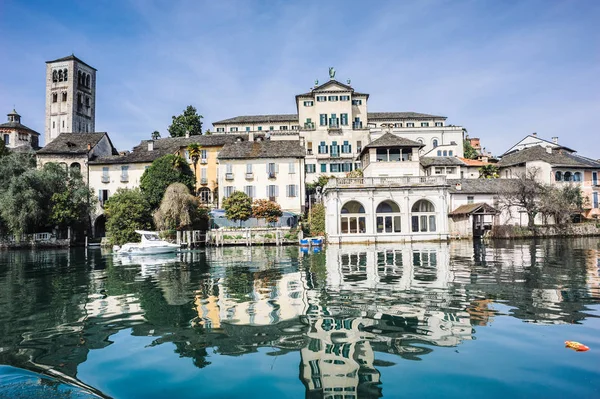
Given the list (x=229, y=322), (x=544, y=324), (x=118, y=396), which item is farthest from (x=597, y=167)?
(x=118, y=396)

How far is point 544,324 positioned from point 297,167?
145 feet

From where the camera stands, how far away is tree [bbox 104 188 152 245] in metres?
46.2

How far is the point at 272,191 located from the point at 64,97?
62.9 meters

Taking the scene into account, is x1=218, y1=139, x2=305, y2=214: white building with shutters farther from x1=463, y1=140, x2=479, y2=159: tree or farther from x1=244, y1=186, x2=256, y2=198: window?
x1=463, y1=140, x2=479, y2=159: tree

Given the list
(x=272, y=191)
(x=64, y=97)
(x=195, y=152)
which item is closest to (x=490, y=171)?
(x=272, y=191)

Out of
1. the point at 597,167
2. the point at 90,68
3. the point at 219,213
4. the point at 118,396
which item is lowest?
the point at 118,396

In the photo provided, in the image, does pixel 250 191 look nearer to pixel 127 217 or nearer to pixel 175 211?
pixel 175 211

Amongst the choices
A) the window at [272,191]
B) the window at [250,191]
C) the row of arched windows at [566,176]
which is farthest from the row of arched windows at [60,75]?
the row of arched windows at [566,176]

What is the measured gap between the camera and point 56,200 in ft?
164

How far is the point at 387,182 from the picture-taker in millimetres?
43750

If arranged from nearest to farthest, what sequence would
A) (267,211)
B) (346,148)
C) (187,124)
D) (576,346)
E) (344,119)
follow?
(576,346) < (267,211) < (346,148) < (344,119) < (187,124)

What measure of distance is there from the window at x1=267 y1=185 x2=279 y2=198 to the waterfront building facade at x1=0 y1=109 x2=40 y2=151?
63447mm

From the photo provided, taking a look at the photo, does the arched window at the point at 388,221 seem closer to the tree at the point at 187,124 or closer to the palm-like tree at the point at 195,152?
the palm-like tree at the point at 195,152

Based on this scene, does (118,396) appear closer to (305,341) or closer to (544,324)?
(305,341)
